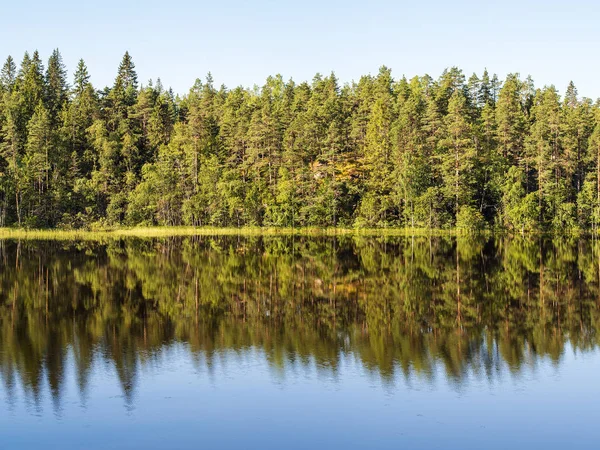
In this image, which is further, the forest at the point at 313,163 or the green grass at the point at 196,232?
the forest at the point at 313,163

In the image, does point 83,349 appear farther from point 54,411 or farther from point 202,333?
point 54,411

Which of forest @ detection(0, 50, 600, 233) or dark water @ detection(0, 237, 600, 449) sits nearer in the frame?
dark water @ detection(0, 237, 600, 449)

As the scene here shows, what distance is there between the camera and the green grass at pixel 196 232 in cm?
8319

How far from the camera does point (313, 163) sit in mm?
103500

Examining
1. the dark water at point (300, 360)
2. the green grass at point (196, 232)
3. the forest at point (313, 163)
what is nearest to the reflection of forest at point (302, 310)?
the dark water at point (300, 360)

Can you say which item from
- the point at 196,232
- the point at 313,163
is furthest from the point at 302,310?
the point at 313,163

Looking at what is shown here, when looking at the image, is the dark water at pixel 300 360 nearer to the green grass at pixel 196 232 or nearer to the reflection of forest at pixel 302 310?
the reflection of forest at pixel 302 310

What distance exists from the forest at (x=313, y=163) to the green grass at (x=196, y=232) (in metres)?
2.32

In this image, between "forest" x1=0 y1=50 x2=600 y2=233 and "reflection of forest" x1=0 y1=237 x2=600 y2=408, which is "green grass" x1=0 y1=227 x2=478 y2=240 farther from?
"reflection of forest" x1=0 y1=237 x2=600 y2=408

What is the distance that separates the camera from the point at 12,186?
91312 mm

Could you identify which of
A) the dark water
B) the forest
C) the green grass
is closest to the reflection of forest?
the dark water

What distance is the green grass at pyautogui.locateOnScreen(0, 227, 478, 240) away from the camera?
83.2m

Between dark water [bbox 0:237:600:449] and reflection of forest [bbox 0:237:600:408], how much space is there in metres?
0.13

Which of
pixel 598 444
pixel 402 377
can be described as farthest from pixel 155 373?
pixel 598 444
